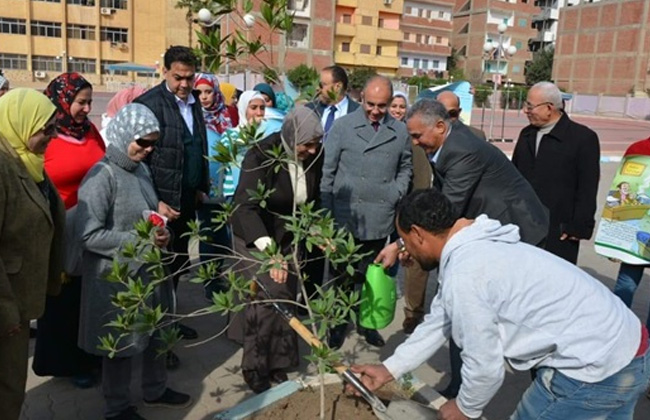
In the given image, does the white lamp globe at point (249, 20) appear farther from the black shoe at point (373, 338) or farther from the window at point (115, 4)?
the window at point (115, 4)

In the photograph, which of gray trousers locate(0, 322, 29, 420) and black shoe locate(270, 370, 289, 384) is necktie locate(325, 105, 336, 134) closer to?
black shoe locate(270, 370, 289, 384)

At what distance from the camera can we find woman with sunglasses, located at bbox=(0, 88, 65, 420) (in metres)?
2.15

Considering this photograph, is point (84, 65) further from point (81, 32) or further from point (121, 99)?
point (121, 99)

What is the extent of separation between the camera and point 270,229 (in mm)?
3436

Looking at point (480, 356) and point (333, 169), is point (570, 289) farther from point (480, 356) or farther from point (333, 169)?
point (333, 169)

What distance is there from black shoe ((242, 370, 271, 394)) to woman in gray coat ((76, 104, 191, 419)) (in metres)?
0.70

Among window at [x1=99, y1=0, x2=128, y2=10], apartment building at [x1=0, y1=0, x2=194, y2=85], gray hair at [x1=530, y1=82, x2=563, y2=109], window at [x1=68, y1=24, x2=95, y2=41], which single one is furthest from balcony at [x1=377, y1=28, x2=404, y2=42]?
gray hair at [x1=530, y1=82, x2=563, y2=109]

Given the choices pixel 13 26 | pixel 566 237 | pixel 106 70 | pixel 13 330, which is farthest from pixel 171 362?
pixel 106 70

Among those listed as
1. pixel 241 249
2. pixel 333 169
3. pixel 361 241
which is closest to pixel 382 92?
pixel 333 169

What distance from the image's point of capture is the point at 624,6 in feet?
172

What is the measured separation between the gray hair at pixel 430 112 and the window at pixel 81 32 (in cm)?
5213

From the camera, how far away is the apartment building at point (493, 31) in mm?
62500

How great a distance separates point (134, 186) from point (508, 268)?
194cm

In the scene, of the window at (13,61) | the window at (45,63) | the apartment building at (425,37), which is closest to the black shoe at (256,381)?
the window at (45,63)
